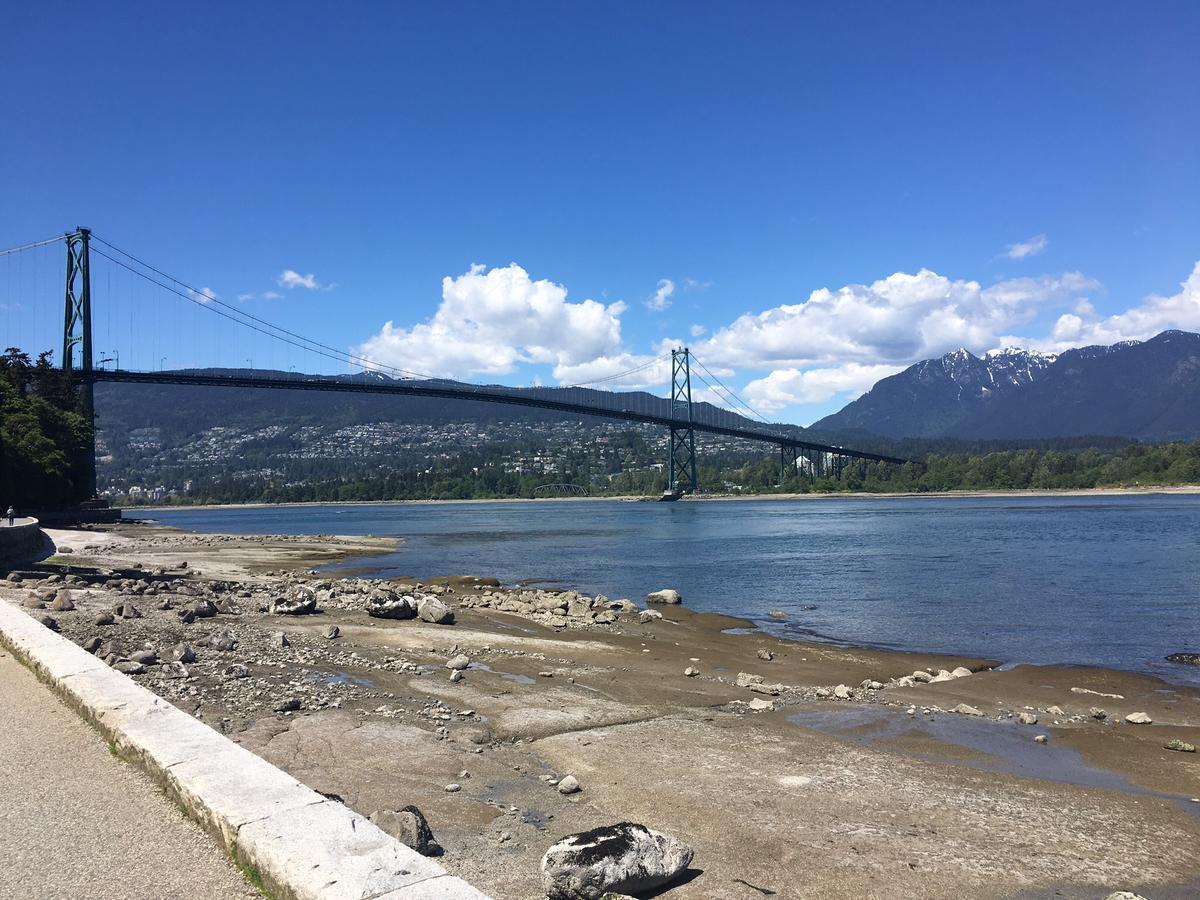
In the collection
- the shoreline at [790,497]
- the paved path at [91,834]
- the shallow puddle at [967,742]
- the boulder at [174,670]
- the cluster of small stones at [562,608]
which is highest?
the paved path at [91,834]

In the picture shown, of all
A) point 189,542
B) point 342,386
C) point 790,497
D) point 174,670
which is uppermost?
point 342,386

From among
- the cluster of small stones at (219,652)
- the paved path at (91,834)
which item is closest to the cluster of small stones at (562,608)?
the cluster of small stones at (219,652)

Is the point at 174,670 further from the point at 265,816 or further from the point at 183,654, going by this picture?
the point at 265,816

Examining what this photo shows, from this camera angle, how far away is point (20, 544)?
19.3 metres

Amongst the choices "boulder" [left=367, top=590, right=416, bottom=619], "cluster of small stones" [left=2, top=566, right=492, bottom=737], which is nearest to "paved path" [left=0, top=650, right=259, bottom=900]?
"cluster of small stones" [left=2, top=566, right=492, bottom=737]

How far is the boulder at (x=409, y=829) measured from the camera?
175 inches

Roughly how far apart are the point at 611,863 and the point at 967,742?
504 centimetres

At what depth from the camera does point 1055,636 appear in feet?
47.7

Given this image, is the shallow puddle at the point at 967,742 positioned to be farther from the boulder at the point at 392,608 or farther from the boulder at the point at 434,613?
the boulder at the point at 392,608

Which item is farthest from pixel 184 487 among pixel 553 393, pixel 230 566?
pixel 230 566

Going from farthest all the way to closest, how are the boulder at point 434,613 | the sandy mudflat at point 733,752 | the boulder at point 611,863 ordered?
1. the boulder at point 434,613
2. the sandy mudflat at point 733,752
3. the boulder at point 611,863

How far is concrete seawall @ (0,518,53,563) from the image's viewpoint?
59.6ft

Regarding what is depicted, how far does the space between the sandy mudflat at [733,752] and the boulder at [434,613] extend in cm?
79

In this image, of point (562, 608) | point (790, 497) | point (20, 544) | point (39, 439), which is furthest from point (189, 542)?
point (790, 497)
